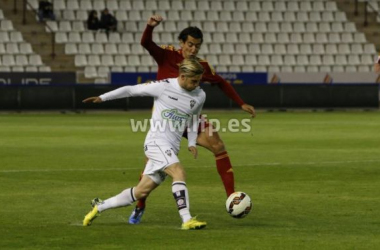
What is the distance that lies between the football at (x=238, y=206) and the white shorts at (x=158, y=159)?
0.95m

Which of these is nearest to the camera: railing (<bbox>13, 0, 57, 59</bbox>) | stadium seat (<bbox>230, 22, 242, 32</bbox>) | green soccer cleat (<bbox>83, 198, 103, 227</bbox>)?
green soccer cleat (<bbox>83, 198, 103, 227</bbox>)

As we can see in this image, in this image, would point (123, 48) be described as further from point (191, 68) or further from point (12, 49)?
point (191, 68)

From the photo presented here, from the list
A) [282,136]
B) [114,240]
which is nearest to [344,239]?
[114,240]

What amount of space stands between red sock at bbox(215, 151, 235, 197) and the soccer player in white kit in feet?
4.17

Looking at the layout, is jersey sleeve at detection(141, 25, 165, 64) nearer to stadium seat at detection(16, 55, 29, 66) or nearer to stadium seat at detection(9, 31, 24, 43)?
stadium seat at detection(16, 55, 29, 66)

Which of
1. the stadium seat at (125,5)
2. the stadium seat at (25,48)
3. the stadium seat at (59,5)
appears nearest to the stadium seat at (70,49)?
the stadium seat at (25,48)

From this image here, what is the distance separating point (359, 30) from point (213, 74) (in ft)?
127

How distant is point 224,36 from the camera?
4712 cm

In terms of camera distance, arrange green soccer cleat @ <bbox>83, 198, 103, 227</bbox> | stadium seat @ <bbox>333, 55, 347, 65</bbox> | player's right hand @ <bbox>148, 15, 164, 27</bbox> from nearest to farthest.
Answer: green soccer cleat @ <bbox>83, 198, 103, 227</bbox> < player's right hand @ <bbox>148, 15, 164, 27</bbox> < stadium seat @ <bbox>333, 55, 347, 65</bbox>

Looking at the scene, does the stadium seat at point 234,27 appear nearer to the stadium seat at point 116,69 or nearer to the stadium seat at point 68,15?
the stadium seat at point 116,69

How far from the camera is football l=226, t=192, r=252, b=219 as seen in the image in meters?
10.8

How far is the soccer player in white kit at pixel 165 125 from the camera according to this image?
10.2m

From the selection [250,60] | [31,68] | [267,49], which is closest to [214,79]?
[31,68]

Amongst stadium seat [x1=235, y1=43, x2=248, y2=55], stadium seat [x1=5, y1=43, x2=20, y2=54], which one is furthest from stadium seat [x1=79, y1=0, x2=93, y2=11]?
stadium seat [x1=235, y1=43, x2=248, y2=55]
